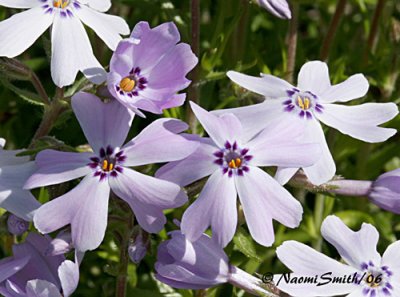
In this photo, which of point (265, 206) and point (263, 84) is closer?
point (265, 206)

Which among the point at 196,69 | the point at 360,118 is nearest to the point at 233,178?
the point at 360,118

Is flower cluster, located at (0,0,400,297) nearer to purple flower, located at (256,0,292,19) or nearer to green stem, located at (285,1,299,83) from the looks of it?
purple flower, located at (256,0,292,19)

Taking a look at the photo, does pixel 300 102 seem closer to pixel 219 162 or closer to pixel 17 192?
pixel 219 162

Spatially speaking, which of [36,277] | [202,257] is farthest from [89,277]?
[202,257]

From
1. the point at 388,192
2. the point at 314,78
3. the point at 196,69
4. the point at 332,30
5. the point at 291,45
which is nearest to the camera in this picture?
the point at 388,192

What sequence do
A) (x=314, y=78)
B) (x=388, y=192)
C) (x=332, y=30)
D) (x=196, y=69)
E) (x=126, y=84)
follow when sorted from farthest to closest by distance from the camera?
(x=332, y=30) → (x=196, y=69) → (x=314, y=78) → (x=388, y=192) → (x=126, y=84)

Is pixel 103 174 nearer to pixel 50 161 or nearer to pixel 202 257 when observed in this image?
pixel 50 161
